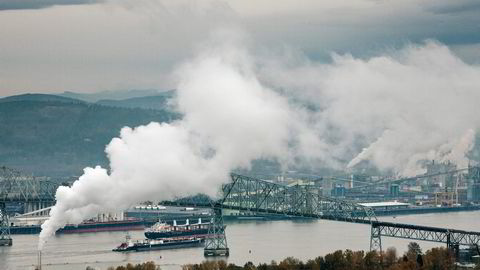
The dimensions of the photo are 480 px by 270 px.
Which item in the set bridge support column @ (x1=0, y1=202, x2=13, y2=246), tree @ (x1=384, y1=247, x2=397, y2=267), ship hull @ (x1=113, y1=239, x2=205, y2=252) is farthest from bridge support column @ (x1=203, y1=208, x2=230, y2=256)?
tree @ (x1=384, y1=247, x2=397, y2=267)

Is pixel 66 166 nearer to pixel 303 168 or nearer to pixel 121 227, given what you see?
pixel 303 168

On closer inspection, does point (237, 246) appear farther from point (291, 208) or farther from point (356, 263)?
point (356, 263)

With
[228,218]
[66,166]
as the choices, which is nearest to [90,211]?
[228,218]

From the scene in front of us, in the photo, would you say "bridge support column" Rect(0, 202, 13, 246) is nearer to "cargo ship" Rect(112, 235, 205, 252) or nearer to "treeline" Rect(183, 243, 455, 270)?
"cargo ship" Rect(112, 235, 205, 252)

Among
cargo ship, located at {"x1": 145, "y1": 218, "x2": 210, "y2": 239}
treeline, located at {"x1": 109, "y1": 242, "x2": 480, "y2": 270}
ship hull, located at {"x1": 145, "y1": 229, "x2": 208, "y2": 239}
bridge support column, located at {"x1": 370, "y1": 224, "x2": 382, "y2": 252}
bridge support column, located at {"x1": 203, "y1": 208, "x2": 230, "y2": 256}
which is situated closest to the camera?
treeline, located at {"x1": 109, "y1": 242, "x2": 480, "y2": 270}

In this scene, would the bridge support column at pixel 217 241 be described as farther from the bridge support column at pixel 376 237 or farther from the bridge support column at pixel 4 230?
the bridge support column at pixel 4 230

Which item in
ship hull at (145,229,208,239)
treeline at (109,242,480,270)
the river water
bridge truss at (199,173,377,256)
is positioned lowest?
treeline at (109,242,480,270)
